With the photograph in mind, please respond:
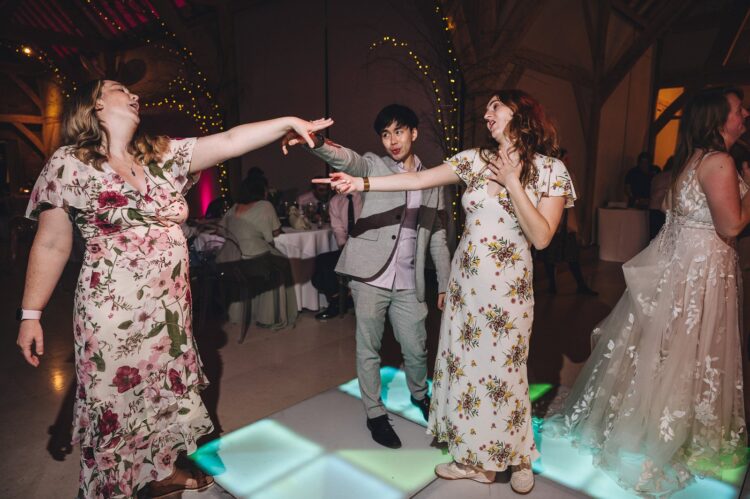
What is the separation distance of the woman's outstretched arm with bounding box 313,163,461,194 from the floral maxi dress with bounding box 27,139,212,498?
594mm

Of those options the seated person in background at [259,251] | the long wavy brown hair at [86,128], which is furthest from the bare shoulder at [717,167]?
the seated person in background at [259,251]

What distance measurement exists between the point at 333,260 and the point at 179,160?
2.97 metres

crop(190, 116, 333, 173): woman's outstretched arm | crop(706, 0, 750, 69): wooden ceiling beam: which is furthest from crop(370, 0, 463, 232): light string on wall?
crop(706, 0, 750, 69): wooden ceiling beam

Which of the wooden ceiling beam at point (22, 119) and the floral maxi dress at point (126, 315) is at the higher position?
the wooden ceiling beam at point (22, 119)

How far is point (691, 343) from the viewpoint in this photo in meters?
2.07

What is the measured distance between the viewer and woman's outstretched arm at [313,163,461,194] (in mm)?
1946

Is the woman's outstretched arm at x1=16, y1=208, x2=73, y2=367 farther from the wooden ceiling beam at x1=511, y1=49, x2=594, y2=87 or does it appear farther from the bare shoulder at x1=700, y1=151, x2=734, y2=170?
the wooden ceiling beam at x1=511, y1=49, x2=594, y2=87

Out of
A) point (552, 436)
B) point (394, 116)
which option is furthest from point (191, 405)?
point (552, 436)

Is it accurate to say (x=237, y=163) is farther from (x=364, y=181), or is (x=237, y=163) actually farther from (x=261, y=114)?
(x=364, y=181)

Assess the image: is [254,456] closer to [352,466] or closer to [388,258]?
[352,466]

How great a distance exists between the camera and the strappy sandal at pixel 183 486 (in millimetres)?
1919

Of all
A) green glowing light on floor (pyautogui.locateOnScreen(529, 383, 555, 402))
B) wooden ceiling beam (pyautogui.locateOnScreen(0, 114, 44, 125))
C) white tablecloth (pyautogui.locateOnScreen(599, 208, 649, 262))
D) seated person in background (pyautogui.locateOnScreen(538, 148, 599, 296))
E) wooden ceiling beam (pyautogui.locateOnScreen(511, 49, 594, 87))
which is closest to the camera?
green glowing light on floor (pyautogui.locateOnScreen(529, 383, 555, 402))

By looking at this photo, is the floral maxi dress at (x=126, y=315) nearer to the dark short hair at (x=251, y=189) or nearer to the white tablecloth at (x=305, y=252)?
the dark short hair at (x=251, y=189)

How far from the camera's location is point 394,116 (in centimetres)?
221
